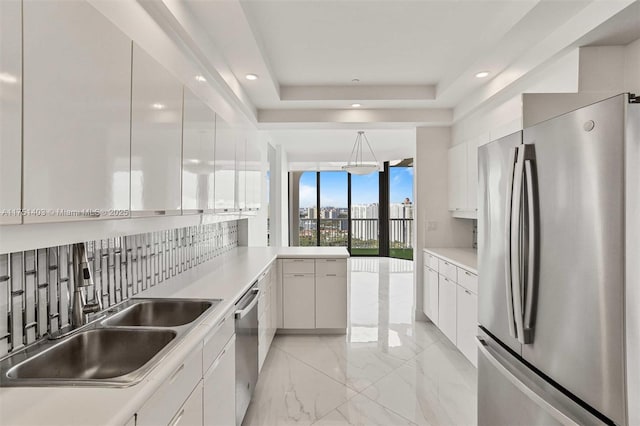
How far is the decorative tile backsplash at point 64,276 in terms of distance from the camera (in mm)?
1248

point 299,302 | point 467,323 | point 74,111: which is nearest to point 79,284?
point 74,111

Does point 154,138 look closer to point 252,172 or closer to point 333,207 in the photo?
point 252,172

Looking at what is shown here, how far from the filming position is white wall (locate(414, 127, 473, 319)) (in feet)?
14.7

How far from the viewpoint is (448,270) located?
11.8ft

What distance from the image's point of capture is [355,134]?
650 cm

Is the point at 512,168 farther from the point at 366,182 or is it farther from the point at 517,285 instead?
the point at 366,182

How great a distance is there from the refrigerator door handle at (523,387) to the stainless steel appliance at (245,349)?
1.38 m

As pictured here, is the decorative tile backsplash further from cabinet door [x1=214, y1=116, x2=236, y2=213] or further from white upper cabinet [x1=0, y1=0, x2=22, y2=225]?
white upper cabinet [x1=0, y1=0, x2=22, y2=225]

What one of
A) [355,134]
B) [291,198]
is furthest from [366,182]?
[355,134]

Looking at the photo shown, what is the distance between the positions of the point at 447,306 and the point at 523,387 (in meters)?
2.12

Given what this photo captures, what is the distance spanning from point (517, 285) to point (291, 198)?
8361mm

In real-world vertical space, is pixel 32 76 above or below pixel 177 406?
above

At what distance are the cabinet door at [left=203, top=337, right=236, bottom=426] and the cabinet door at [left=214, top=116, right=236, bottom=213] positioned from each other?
110 cm

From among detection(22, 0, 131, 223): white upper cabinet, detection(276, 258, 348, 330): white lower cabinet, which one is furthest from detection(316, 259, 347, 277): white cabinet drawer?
detection(22, 0, 131, 223): white upper cabinet
